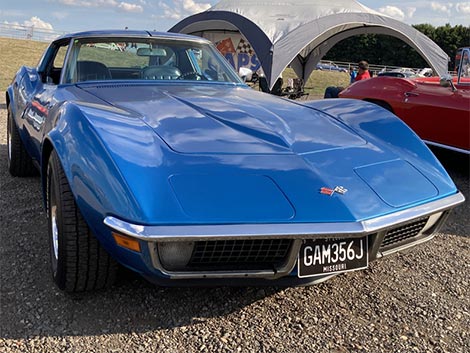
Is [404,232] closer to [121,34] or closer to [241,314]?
[241,314]

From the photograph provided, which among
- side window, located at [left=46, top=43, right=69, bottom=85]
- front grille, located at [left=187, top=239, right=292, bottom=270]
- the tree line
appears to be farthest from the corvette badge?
the tree line

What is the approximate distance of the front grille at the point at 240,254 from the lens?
182 centimetres

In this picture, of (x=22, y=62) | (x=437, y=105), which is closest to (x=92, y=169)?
(x=437, y=105)

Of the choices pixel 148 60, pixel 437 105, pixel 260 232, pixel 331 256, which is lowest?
pixel 331 256

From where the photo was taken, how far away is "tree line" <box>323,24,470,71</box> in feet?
173

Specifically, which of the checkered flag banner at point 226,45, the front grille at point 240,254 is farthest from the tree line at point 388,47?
the front grille at point 240,254

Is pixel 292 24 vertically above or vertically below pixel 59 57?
above

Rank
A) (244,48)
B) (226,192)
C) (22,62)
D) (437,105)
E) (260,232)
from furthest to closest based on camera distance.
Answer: (22,62)
(244,48)
(437,105)
(226,192)
(260,232)

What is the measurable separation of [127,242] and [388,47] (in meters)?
58.0

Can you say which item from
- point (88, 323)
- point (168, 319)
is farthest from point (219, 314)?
point (88, 323)

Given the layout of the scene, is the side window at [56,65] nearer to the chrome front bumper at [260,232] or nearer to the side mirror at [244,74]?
the side mirror at [244,74]

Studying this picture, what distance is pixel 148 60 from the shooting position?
12.2 feet

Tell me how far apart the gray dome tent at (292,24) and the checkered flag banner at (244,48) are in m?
1.42

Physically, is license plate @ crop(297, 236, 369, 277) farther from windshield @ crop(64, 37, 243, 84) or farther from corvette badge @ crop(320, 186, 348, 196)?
windshield @ crop(64, 37, 243, 84)
